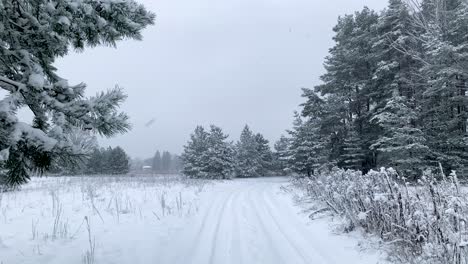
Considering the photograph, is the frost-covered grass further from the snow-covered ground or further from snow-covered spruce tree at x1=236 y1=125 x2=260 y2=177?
snow-covered spruce tree at x1=236 y1=125 x2=260 y2=177

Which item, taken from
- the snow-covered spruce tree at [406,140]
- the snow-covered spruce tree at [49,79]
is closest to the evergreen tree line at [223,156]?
the snow-covered spruce tree at [406,140]

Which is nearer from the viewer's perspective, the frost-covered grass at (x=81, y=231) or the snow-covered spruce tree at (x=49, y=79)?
the snow-covered spruce tree at (x=49, y=79)

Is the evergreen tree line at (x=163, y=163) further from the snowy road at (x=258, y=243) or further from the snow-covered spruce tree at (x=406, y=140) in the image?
the snowy road at (x=258, y=243)

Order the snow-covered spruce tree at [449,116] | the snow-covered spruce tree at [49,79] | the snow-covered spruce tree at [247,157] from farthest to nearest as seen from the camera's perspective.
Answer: the snow-covered spruce tree at [247,157]
the snow-covered spruce tree at [449,116]
the snow-covered spruce tree at [49,79]

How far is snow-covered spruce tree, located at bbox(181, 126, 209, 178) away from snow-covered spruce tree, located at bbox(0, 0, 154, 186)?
40121 millimetres

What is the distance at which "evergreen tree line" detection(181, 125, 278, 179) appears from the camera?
43.6m

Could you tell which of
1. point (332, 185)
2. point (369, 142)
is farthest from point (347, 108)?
point (332, 185)

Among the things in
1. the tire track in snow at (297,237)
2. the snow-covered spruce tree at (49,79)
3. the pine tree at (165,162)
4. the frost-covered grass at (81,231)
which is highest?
the pine tree at (165,162)

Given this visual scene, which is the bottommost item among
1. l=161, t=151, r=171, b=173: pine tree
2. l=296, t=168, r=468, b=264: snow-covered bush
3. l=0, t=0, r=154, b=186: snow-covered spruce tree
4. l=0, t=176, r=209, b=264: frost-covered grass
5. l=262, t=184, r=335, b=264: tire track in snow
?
l=262, t=184, r=335, b=264: tire track in snow

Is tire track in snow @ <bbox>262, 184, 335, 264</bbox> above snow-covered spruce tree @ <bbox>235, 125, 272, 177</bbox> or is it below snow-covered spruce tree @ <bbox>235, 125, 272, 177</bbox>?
below

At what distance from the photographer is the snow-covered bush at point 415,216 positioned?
403 cm

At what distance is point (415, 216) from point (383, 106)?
22.9m

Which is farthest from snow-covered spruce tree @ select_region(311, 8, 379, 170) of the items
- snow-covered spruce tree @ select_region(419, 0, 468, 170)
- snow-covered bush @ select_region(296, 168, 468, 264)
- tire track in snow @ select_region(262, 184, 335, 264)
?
snow-covered bush @ select_region(296, 168, 468, 264)

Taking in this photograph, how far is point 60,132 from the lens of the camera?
123 inches
